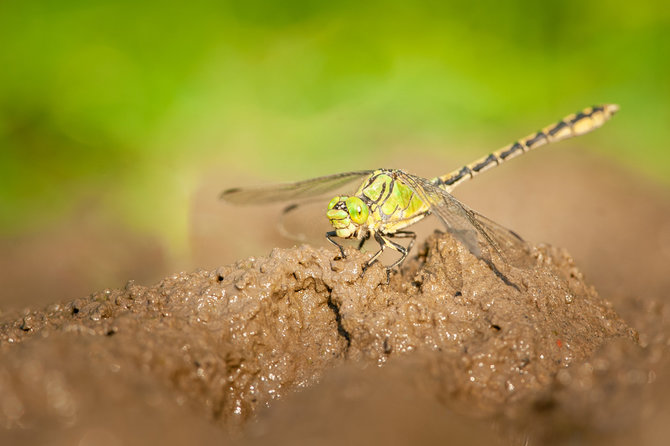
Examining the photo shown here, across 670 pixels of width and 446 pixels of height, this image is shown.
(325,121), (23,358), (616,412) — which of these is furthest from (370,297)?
(325,121)

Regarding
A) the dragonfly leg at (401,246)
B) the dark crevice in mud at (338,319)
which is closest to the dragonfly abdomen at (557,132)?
the dragonfly leg at (401,246)

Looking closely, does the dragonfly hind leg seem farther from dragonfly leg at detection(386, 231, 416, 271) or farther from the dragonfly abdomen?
the dragonfly abdomen

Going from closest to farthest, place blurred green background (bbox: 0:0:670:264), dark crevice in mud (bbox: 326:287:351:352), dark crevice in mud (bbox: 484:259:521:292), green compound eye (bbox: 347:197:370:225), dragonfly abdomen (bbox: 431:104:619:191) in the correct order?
dark crevice in mud (bbox: 326:287:351:352) < dark crevice in mud (bbox: 484:259:521:292) < green compound eye (bbox: 347:197:370:225) < dragonfly abdomen (bbox: 431:104:619:191) < blurred green background (bbox: 0:0:670:264)

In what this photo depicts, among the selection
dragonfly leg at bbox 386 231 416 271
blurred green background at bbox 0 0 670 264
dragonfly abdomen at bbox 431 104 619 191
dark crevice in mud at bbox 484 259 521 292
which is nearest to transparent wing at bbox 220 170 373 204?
dragonfly leg at bbox 386 231 416 271

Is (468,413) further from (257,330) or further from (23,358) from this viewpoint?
(23,358)

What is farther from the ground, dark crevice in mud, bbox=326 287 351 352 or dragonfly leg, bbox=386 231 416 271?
dragonfly leg, bbox=386 231 416 271

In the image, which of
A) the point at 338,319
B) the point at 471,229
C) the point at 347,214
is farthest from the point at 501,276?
the point at 347,214

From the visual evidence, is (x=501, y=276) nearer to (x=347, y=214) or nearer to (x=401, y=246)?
(x=401, y=246)

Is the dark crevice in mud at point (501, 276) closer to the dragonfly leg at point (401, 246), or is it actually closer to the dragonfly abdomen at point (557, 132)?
the dragonfly leg at point (401, 246)
